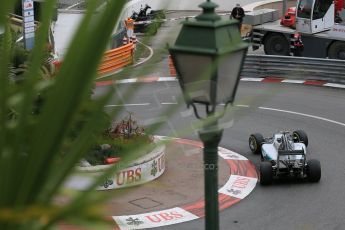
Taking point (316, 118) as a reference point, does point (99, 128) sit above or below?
above

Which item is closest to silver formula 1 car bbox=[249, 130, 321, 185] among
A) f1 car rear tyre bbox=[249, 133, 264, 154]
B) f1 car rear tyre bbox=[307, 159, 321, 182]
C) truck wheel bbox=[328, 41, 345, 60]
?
f1 car rear tyre bbox=[307, 159, 321, 182]

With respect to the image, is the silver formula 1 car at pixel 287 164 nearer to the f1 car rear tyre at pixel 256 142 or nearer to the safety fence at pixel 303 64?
the f1 car rear tyre at pixel 256 142

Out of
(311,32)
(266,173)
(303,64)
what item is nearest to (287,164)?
(266,173)

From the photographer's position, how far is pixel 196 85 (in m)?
1.21

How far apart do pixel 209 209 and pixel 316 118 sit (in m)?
13.2

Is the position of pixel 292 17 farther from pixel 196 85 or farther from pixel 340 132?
pixel 196 85

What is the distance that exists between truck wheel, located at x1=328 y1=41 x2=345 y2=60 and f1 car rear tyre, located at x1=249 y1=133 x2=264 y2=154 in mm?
10071

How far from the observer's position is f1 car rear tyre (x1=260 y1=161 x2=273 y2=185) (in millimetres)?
12922

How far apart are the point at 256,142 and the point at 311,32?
11.0m

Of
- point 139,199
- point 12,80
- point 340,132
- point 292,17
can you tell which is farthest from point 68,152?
point 292,17

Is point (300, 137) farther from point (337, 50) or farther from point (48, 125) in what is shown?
point (48, 125)

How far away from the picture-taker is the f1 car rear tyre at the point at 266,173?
509 inches

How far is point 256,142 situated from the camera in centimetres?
1499

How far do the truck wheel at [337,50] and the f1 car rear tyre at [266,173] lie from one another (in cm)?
1210
